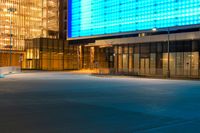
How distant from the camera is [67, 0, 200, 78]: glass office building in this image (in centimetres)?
5412

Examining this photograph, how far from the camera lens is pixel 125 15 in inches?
2771

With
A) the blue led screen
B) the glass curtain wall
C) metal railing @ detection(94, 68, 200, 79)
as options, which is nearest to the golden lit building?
the blue led screen

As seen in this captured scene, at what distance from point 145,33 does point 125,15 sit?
800cm

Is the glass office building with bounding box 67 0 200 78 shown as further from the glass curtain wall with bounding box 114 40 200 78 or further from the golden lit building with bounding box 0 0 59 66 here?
the golden lit building with bounding box 0 0 59 66

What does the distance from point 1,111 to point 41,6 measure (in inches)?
3568

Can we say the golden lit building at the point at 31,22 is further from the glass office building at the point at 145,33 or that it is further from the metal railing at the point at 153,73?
the metal railing at the point at 153,73

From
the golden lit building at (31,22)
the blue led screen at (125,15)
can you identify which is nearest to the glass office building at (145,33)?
the blue led screen at (125,15)

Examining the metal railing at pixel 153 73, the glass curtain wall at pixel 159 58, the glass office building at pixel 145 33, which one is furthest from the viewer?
the glass office building at pixel 145 33

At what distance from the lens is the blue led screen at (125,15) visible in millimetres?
59522

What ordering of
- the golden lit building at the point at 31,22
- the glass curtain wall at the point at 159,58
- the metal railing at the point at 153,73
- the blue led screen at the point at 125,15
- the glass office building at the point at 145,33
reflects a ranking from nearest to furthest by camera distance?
the metal railing at the point at 153,73 → the glass curtain wall at the point at 159,58 → the glass office building at the point at 145,33 → the blue led screen at the point at 125,15 → the golden lit building at the point at 31,22

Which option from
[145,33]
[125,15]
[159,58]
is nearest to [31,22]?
[125,15]

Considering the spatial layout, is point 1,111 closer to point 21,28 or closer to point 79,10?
point 79,10

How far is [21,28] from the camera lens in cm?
9906

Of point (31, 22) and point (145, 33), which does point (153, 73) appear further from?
point (31, 22)
